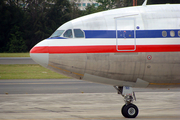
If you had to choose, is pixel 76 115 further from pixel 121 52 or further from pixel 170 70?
pixel 170 70

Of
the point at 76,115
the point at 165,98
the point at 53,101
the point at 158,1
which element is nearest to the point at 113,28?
the point at 76,115

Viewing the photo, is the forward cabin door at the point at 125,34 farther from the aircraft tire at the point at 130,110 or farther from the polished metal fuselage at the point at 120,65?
the aircraft tire at the point at 130,110

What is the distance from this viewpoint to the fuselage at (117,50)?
32.2ft

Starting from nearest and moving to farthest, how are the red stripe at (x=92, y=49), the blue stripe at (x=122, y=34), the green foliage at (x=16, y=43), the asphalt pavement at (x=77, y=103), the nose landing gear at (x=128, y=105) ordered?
1. the red stripe at (x=92, y=49)
2. the blue stripe at (x=122, y=34)
3. the nose landing gear at (x=128, y=105)
4. the asphalt pavement at (x=77, y=103)
5. the green foliage at (x=16, y=43)

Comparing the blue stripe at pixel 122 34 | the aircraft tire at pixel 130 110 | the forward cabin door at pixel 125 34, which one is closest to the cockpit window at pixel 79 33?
the blue stripe at pixel 122 34

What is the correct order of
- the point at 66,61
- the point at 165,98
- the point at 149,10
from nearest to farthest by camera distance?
Result: the point at 66,61 < the point at 149,10 < the point at 165,98

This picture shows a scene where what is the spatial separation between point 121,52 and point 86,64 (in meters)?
1.24

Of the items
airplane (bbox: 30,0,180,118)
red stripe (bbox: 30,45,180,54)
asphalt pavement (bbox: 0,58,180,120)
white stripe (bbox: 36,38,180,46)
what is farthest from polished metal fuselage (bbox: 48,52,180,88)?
asphalt pavement (bbox: 0,58,180,120)

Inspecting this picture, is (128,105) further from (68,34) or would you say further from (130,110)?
(68,34)

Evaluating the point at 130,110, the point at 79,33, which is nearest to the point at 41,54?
the point at 79,33

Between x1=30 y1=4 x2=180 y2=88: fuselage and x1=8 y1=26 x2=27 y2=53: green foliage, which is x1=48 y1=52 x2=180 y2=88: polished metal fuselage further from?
x1=8 y1=26 x2=27 y2=53: green foliage

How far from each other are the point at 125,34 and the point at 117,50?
0.62 metres

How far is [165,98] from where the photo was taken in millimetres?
Result: 15445

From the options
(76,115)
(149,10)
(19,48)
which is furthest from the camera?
(19,48)
